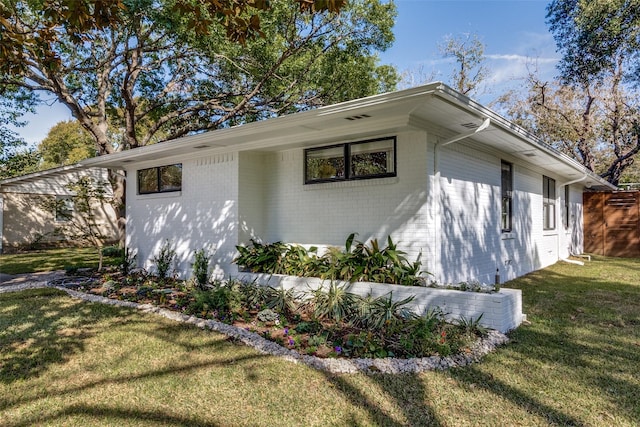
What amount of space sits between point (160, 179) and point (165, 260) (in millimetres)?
1899

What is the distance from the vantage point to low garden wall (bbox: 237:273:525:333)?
4461 mm

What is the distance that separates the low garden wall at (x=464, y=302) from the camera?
446 centimetres

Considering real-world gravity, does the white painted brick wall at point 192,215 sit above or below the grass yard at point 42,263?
above

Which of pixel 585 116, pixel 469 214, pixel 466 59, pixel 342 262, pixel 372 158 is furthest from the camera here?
pixel 466 59

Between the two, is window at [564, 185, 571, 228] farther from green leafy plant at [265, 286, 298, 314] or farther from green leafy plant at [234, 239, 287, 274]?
green leafy plant at [265, 286, 298, 314]

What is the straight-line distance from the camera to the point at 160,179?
8711 mm

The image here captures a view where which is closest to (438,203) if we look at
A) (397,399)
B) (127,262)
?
(397,399)

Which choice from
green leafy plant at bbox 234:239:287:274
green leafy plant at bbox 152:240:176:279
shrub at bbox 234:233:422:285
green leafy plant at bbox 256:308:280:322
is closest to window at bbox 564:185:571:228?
shrub at bbox 234:233:422:285

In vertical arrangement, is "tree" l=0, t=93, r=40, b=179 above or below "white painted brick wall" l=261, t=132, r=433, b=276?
above

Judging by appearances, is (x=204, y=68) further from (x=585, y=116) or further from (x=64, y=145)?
(x=64, y=145)

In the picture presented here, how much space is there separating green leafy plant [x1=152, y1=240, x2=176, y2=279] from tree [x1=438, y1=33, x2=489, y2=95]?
17.0m

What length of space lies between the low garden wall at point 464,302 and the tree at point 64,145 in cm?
3115

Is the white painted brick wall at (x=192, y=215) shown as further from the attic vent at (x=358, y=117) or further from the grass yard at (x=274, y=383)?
the attic vent at (x=358, y=117)

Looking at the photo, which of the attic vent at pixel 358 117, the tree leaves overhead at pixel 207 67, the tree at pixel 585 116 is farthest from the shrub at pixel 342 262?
the tree at pixel 585 116
